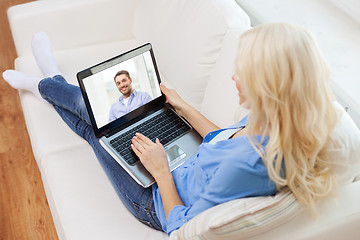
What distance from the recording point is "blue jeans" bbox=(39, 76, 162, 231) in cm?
133

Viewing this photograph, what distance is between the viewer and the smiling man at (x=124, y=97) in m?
1.46

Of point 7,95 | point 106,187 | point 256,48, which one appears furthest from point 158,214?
point 7,95

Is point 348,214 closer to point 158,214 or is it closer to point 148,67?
point 158,214

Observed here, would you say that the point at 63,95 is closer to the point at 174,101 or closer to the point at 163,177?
the point at 174,101

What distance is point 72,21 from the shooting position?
2012mm

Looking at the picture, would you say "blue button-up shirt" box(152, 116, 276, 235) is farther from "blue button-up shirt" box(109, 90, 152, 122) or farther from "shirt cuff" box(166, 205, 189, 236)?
"blue button-up shirt" box(109, 90, 152, 122)

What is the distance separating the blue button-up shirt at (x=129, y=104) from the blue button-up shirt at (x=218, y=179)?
0.32 metres

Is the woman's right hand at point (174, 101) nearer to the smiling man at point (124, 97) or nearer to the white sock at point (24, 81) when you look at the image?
the smiling man at point (124, 97)

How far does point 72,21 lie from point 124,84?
729 mm

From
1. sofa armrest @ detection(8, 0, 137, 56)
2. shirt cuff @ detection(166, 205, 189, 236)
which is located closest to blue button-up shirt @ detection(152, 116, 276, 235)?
shirt cuff @ detection(166, 205, 189, 236)

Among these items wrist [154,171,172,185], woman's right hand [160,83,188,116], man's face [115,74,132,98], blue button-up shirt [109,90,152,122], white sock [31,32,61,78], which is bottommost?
wrist [154,171,172,185]

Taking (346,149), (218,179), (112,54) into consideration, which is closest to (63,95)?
(112,54)

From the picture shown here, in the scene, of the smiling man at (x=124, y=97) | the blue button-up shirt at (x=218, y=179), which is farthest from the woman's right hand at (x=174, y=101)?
the blue button-up shirt at (x=218, y=179)

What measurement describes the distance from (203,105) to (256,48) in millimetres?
690
